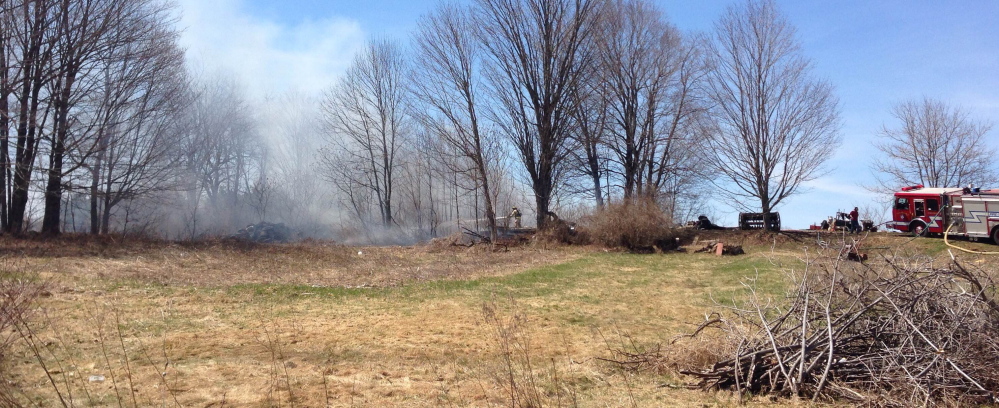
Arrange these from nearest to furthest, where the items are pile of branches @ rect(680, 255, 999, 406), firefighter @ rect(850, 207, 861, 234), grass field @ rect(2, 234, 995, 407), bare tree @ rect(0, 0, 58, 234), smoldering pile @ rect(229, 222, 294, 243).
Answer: pile of branches @ rect(680, 255, 999, 406)
grass field @ rect(2, 234, 995, 407)
bare tree @ rect(0, 0, 58, 234)
firefighter @ rect(850, 207, 861, 234)
smoldering pile @ rect(229, 222, 294, 243)

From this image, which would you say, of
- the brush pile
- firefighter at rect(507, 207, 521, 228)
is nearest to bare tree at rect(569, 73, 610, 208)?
firefighter at rect(507, 207, 521, 228)

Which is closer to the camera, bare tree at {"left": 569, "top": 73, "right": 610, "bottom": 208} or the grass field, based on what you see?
the grass field

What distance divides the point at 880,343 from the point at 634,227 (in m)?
17.3

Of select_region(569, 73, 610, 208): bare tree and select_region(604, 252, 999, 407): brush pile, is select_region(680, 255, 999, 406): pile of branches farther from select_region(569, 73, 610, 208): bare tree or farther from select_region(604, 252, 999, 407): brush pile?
select_region(569, 73, 610, 208): bare tree

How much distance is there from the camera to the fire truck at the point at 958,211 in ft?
72.0

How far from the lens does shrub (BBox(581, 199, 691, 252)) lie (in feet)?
74.0

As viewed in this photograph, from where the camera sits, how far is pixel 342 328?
7.97 m

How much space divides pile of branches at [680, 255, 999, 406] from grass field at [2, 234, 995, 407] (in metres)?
0.39

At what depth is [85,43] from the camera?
18.0 meters

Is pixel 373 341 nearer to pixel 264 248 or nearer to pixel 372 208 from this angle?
pixel 264 248

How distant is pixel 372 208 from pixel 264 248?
70.4 feet

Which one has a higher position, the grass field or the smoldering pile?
the smoldering pile

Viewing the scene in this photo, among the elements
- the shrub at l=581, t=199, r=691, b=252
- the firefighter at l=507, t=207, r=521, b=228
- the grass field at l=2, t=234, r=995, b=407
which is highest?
the firefighter at l=507, t=207, r=521, b=228

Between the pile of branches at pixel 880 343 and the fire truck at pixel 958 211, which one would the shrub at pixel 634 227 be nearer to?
the fire truck at pixel 958 211
